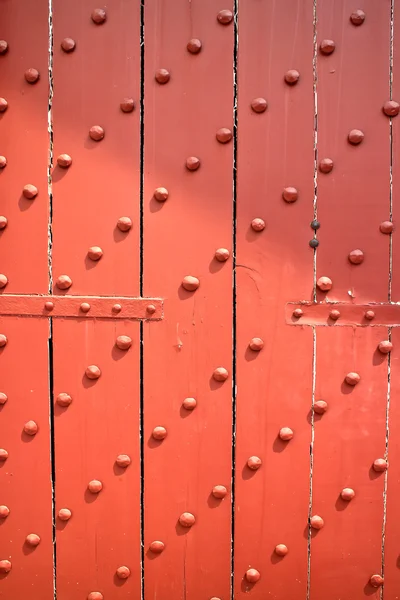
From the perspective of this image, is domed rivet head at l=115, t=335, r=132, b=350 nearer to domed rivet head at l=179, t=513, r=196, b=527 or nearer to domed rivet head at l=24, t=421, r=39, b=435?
domed rivet head at l=24, t=421, r=39, b=435

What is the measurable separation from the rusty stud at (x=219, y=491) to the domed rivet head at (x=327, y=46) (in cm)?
109

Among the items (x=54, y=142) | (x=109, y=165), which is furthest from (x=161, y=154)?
(x=54, y=142)

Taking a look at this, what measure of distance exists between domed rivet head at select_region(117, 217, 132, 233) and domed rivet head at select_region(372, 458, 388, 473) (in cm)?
85

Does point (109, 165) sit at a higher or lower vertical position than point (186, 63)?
lower

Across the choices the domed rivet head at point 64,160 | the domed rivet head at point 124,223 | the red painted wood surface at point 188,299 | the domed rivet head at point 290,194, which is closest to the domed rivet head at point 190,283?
the red painted wood surface at point 188,299

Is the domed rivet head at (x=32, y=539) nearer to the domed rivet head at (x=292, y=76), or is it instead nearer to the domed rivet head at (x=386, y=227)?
the domed rivet head at (x=386, y=227)

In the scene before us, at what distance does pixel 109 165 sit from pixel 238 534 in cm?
98

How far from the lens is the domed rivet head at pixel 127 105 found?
1272 millimetres

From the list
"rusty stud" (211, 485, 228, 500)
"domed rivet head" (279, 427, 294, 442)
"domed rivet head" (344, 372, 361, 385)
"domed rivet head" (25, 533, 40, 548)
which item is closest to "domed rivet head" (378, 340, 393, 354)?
"domed rivet head" (344, 372, 361, 385)

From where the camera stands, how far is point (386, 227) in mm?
1273

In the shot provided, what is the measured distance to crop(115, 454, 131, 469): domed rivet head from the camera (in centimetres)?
132

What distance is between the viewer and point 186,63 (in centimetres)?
127

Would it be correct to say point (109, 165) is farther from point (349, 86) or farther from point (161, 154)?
point (349, 86)

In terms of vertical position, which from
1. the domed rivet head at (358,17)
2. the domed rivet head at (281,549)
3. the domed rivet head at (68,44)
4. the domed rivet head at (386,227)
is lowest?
the domed rivet head at (281,549)
